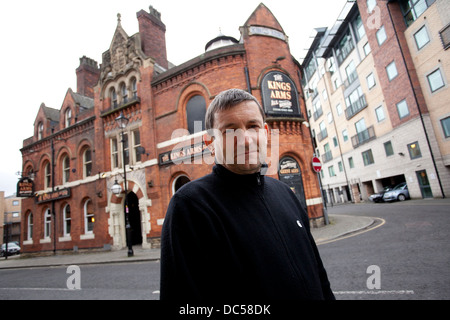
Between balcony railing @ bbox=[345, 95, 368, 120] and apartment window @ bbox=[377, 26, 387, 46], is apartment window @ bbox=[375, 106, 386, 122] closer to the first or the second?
balcony railing @ bbox=[345, 95, 368, 120]

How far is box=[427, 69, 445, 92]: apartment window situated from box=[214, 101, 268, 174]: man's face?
822 inches

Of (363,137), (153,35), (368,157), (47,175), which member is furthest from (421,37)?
(47,175)

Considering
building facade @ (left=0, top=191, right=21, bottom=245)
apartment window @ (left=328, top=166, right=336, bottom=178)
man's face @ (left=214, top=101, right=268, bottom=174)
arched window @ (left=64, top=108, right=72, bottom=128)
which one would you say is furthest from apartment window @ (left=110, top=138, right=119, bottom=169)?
building facade @ (left=0, top=191, right=21, bottom=245)

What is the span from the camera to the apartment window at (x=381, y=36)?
19.4m

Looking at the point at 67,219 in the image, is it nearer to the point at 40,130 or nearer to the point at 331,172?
the point at 40,130

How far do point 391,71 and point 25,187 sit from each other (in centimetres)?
3209

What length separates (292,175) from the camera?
40.0 ft

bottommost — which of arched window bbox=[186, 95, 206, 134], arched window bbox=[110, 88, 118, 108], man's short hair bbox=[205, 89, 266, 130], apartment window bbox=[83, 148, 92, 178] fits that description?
man's short hair bbox=[205, 89, 266, 130]

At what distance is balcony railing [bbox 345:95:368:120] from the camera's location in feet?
78.5

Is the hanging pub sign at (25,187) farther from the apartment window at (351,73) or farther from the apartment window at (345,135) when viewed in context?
the apartment window at (345,135)

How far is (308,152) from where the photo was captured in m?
12.9

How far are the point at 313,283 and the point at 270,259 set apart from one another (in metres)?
0.37

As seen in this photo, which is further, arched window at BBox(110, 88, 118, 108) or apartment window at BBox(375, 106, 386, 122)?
apartment window at BBox(375, 106, 386, 122)
